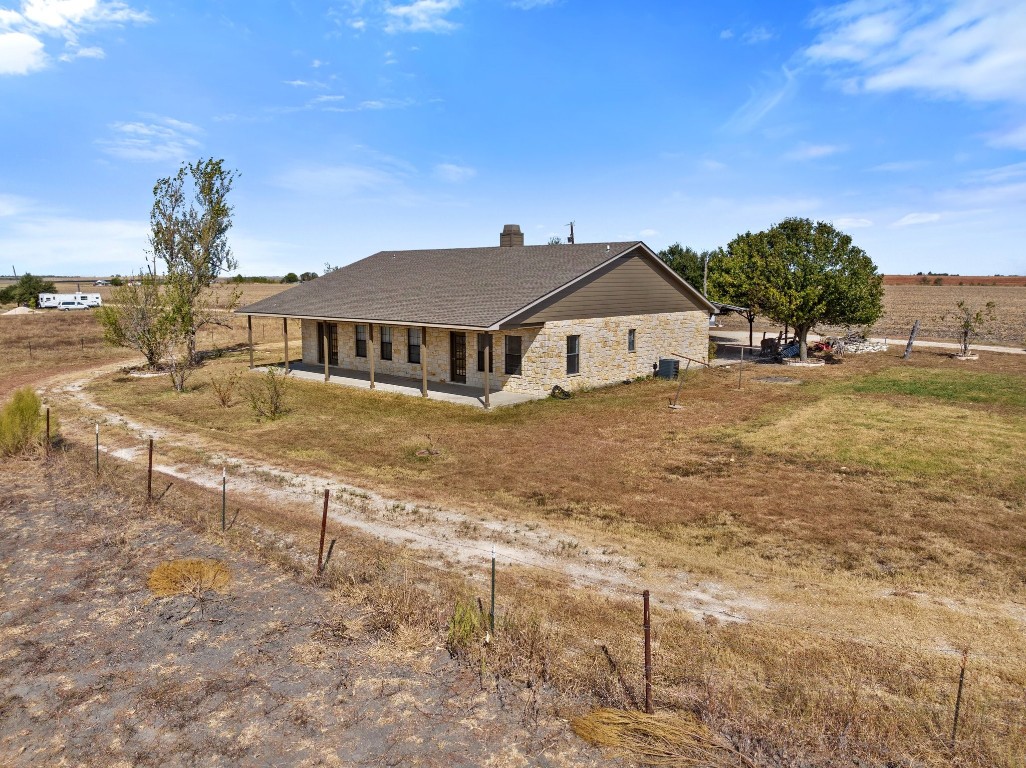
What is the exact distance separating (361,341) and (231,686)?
72.3ft

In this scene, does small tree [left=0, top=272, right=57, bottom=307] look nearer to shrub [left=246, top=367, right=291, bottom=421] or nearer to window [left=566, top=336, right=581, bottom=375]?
shrub [left=246, top=367, right=291, bottom=421]

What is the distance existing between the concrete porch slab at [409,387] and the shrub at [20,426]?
1051 cm

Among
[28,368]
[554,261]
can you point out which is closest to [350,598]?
[554,261]

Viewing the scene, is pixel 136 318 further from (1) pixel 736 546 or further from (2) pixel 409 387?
(1) pixel 736 546

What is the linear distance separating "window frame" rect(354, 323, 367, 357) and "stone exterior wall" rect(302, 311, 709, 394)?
7.2 inches

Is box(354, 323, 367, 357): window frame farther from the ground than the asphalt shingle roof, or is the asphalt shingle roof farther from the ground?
the asphalt shingle roof

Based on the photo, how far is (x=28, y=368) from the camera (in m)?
30.6

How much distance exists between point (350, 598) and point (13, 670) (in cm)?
356

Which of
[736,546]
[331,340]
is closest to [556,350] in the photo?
[331,340]

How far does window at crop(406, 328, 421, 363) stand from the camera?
2578 cm

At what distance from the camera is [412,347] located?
26.1m

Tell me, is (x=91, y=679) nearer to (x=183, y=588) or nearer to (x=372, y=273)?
(x=183, y=588)

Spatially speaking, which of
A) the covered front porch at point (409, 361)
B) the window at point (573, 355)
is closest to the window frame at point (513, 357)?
the covered front porch at point (409, 361)

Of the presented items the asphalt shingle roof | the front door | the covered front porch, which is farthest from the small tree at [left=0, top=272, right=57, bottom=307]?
the front door
